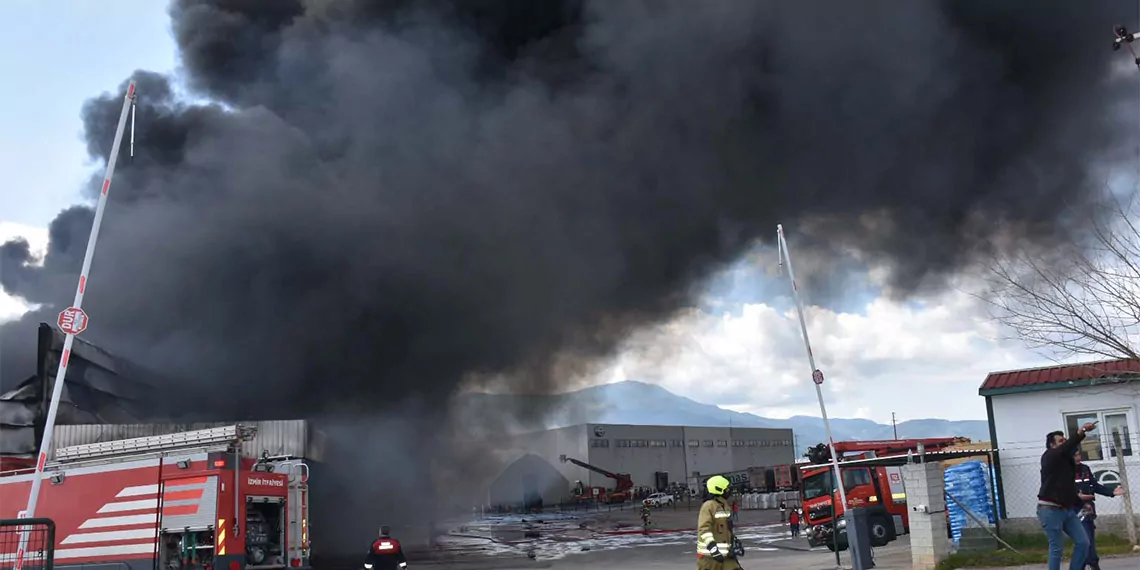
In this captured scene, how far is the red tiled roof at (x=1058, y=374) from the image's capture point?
12.3m

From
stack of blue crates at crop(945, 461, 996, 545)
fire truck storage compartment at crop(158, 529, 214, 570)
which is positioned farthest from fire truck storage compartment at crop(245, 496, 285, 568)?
stack of blue crates at crop(945, 461, 996, 545)

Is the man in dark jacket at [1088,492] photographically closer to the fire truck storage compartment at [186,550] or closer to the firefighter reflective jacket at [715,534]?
the firefighter reflective jacket at [715,534]

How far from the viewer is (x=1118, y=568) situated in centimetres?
870

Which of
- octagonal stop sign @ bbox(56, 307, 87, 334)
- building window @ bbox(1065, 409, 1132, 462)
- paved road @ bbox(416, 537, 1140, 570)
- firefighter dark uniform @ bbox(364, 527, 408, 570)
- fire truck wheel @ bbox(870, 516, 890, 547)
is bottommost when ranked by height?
paved road @ bbox(416, 537, 1140, 570)

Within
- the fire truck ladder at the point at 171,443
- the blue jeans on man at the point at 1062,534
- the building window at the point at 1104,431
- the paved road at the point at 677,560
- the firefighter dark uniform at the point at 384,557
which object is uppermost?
the fire truck ladder at the point at 171,443

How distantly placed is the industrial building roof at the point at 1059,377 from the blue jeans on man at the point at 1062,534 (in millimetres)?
5912

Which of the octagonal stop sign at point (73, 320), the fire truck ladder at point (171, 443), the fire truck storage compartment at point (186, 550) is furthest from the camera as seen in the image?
the fire truck ladder at point (171, 443)

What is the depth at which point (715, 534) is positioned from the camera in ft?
21.1

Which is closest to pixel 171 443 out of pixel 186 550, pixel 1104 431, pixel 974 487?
pixel 186 550

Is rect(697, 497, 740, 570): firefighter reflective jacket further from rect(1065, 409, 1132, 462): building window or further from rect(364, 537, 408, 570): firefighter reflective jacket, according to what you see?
rect(1065, 409, 1132, 462): building window

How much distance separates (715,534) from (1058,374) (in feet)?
31.1

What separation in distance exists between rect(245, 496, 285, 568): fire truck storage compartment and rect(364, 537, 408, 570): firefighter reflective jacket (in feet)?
6.49

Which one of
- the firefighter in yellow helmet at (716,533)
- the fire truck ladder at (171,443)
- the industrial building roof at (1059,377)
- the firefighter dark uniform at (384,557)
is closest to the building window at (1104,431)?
the industrial building roof at (1059,377)

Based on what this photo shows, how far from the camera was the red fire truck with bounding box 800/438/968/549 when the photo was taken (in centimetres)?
1586
